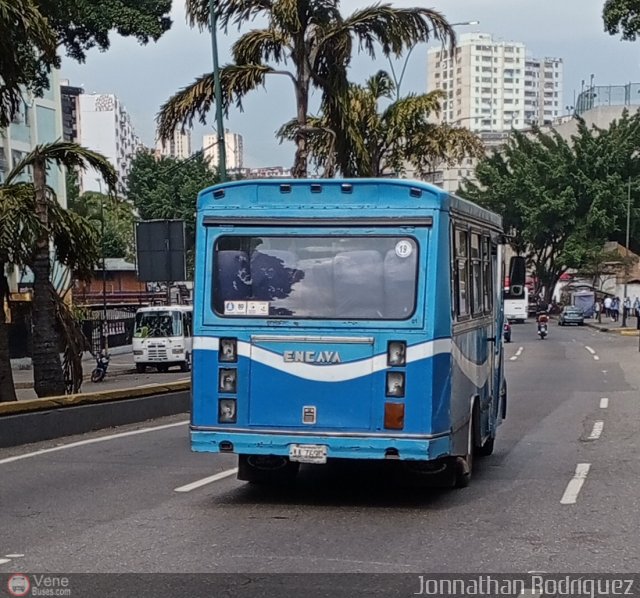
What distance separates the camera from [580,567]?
7.27 m

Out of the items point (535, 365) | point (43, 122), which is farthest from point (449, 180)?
point (535, 365)

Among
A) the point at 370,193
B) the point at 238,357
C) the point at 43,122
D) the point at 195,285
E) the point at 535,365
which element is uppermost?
the point at 43,122

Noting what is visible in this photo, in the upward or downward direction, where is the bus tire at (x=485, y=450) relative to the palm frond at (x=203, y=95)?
downward

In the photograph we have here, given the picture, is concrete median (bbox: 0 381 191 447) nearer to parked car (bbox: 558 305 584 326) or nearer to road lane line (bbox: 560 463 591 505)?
road lane line (bbox: 560 463 591 505)

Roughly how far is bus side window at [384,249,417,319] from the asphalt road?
69.9 inches

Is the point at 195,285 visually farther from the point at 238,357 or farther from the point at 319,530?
the point at 319,530

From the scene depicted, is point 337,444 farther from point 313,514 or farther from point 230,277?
point 230,277

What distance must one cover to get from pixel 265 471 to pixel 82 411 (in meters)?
5.75

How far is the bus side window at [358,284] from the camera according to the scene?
30.6 feet

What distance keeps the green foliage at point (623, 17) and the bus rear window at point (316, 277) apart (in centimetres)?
2509

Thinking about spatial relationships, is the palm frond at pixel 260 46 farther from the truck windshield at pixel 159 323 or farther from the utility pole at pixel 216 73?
the truck windshield at pixel 159 323

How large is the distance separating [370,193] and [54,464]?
5404 mm

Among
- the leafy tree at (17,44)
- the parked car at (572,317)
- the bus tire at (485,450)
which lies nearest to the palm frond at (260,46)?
the leafy tree at (17,44)

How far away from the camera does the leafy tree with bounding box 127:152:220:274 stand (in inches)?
2709
